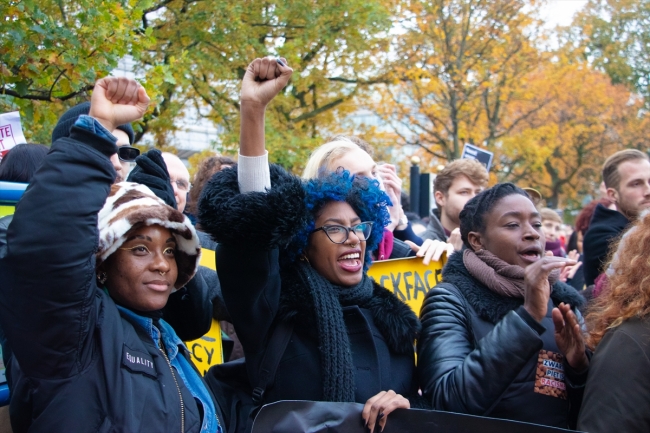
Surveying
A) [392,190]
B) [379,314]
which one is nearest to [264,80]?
[379,314]

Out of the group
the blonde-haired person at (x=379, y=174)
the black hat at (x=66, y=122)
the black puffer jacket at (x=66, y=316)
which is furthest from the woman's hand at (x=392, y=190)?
the black puffer jacket at (x=66, y=316)

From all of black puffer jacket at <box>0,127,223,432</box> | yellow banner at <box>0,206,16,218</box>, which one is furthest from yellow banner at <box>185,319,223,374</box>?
black puffer jacket at <box>0,127,223,432</box>

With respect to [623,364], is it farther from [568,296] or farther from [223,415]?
[223,415]

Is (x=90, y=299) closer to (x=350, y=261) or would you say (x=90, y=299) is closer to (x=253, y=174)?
(x=253, y=174)

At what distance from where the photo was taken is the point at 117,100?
2383 mm

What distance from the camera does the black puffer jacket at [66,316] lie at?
6.43 ft

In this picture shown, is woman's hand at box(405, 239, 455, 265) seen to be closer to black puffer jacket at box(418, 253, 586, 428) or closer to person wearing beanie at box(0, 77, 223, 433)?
black puffer jacket at box(418, 253, 586, 428)

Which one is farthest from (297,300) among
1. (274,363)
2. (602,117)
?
(602,117)

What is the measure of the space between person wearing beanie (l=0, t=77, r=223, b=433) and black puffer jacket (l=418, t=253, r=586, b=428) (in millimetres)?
960

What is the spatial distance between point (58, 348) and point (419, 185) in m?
7.28

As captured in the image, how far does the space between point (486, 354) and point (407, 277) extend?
163cm

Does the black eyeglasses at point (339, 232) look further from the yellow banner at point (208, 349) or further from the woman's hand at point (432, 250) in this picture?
the woman's hand at point (432, 250)

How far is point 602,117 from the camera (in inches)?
1103

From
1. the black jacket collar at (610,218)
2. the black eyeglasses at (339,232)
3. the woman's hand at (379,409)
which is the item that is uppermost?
the black eyeglasses at (339,232)
